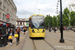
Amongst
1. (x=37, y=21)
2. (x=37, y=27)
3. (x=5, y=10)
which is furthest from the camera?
(x=5, y=10)

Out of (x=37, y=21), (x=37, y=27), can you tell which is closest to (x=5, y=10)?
(x=37, y=21)

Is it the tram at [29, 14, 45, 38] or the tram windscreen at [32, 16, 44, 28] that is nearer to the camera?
the tram at [29, 14, 45, 38]

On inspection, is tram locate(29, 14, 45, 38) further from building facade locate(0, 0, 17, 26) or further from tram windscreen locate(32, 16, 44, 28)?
building facade locate(0, 0, 17, 26)

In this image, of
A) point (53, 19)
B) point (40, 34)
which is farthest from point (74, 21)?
point (40, 34)

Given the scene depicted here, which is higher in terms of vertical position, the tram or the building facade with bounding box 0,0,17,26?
the building facade with bounding box 0,0,17,26

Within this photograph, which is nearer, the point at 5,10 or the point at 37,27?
the point at 37,27

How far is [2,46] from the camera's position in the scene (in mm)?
7832

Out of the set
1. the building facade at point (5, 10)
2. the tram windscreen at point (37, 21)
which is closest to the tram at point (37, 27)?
the tram windscreen at point (37, 21)

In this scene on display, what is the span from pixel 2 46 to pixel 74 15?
51.6m

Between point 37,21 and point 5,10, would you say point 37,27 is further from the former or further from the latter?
point 5,10

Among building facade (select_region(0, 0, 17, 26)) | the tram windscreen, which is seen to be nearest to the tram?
the tram windscreen

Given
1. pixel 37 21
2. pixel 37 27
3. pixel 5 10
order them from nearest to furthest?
pixel 37 27, pixel 37 21, pixel 5 10

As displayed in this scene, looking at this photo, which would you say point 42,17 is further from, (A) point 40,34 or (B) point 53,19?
(B) point 53,19

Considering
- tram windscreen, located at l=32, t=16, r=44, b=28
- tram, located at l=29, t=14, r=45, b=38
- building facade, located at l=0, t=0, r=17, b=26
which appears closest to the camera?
tram, located at l=29, t=14, r=45, b=38
